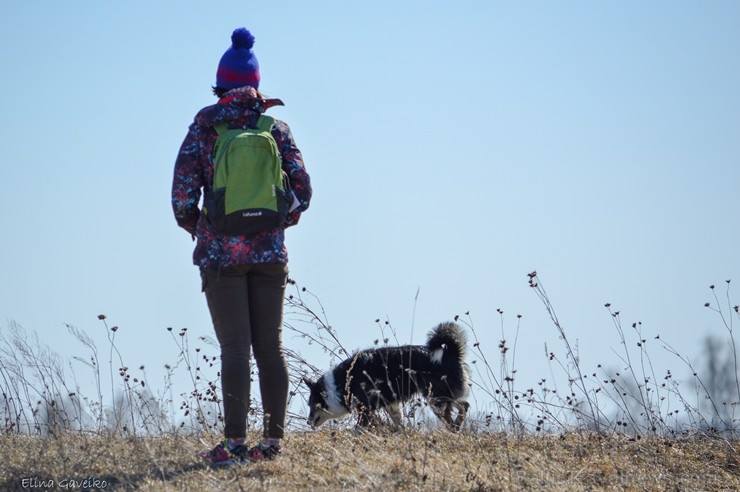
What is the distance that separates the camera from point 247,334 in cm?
538

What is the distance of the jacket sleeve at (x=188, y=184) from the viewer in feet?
17.8

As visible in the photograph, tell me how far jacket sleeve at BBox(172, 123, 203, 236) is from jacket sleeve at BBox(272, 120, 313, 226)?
0.45 metres

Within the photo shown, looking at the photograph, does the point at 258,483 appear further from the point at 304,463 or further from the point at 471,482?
the point at 471,482

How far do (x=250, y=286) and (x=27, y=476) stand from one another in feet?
5.19

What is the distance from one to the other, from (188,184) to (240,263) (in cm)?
52

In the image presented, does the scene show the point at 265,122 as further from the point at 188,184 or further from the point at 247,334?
the point at 247,334

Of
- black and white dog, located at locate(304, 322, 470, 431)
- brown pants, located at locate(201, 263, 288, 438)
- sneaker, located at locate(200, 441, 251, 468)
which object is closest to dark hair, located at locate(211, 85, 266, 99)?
brown pants, located at locate(201, 263, 288, 438)

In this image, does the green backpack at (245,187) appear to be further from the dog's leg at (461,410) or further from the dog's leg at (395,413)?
the dog's leg at (461,410)

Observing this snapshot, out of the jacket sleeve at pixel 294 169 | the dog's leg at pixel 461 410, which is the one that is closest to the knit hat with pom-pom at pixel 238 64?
the jacket sleeve at pixel 294 169

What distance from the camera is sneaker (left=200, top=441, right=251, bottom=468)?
5426 mm

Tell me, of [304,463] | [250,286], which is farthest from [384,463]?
[250,286]

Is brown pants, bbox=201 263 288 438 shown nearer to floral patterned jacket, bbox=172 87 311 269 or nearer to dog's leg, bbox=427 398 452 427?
floral patterned jacket, bbox=172 87 311 269

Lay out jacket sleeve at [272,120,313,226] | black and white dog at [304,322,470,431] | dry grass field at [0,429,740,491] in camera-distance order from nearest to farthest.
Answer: dry grass field at [0,429,740,491], jacket sleeve at [272,120,313,226], black and white dog at [304,322,470,431]

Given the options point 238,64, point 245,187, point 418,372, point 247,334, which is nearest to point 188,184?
point 245,187
